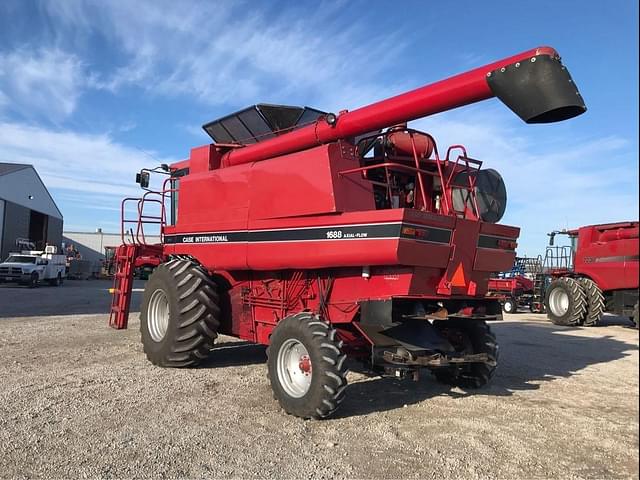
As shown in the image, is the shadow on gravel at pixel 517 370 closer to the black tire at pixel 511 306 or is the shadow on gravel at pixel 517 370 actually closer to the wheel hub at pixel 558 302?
the wheel hub at pixel 558 302

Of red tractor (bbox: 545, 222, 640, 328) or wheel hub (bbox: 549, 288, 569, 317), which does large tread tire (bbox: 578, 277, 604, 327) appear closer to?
red tractor (bbox: 545, 222, 640, 328)

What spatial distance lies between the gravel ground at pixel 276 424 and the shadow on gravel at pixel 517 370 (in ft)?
0.15

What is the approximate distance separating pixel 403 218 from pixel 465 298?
1.52 m

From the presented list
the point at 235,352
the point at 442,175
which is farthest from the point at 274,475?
the point at 235,352

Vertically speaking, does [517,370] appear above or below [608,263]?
below

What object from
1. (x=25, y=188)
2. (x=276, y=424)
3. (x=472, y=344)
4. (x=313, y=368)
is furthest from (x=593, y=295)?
(x=25, y=188)

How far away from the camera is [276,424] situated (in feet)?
16.9

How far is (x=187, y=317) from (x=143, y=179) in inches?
128

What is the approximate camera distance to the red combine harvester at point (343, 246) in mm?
5145

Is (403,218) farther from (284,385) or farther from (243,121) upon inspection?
(243,121)

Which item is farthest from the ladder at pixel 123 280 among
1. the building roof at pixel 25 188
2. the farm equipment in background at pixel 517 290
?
the building roof at pixel 25 188

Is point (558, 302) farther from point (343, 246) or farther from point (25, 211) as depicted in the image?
point (25, 211)

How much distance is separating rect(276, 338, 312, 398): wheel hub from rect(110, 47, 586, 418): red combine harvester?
0.02 m

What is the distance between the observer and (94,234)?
62.0m
